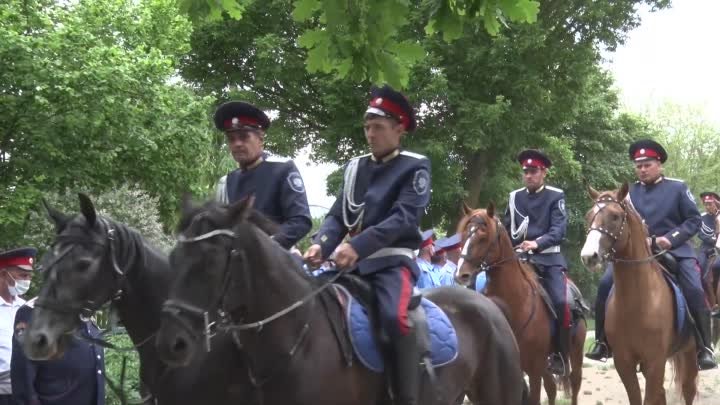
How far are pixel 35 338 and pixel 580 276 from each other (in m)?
43.7

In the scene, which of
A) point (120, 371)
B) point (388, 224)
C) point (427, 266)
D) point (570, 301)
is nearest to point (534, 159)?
point (570, 301)

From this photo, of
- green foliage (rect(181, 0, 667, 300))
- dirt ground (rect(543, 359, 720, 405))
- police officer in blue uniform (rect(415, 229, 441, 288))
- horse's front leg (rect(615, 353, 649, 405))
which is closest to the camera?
horse's front leg (rect(615, 353, 649, 405))

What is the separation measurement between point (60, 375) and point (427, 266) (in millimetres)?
7121

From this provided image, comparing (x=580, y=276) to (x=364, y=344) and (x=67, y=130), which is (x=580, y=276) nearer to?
(x=67, y=130)

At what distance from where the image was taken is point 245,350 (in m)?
5.88

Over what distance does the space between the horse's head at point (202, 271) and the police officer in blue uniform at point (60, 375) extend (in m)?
1.87

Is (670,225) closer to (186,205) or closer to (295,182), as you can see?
(295,182)

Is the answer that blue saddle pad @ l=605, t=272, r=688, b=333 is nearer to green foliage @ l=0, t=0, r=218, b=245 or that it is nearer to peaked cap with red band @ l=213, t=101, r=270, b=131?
peaked cap with red band @ l=213, t=101, r=270, b=131

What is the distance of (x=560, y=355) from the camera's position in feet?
39.1

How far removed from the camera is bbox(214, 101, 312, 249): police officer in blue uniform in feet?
22.7

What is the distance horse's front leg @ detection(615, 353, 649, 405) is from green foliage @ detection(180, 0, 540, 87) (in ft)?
18.0

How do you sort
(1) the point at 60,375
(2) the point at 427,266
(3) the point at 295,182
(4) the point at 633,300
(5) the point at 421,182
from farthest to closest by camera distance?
(2) the point at 427,266, (4) the point at 633,300, (1) the point at 60,375, (3) the point at 295,182, (5) the point at 421,182

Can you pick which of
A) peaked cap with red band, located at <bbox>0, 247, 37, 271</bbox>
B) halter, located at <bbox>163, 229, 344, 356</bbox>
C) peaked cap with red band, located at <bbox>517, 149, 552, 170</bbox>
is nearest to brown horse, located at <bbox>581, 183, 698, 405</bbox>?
peaked cap with red band, located at <bbox>517, 149, 552, 170</bbox>

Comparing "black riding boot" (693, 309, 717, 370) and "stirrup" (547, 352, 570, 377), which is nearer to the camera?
"black riding boot" (693, 309, 717, 370)
